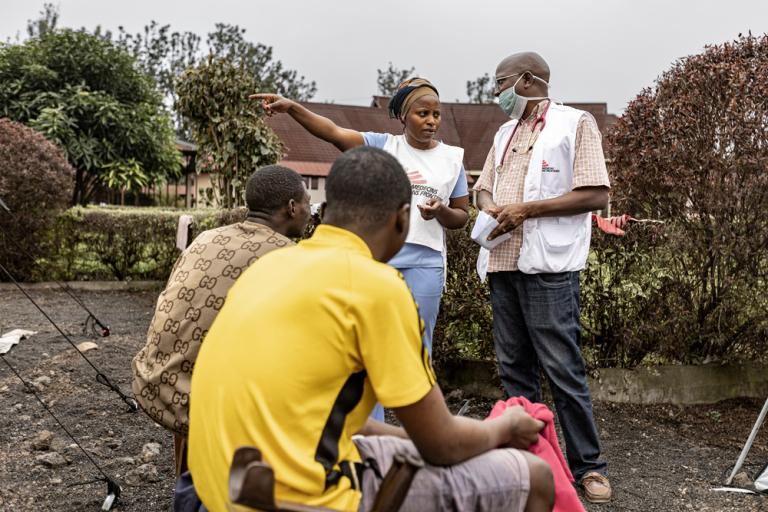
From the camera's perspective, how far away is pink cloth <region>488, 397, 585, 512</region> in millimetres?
2236

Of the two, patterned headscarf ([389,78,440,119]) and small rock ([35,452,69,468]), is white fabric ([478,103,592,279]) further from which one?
small rock ([35,452,69,468])

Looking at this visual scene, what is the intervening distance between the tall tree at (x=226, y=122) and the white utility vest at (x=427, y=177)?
20.7 feet

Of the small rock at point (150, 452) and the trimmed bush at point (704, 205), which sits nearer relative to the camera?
the small rock at point (150, 452)

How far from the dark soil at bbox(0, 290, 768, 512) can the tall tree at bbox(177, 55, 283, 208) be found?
394 centimetres

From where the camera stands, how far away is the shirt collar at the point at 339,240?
6.52 feet

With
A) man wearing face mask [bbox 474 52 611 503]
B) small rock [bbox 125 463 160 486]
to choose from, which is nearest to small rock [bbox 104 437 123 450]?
small rock [bbox 125 463 160 486]

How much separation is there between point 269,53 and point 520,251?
5489cm

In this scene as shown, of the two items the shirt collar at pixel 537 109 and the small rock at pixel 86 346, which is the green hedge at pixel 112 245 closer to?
the small rock at pixel 86 346

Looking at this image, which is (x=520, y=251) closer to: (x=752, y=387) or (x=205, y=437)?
(x=205, y=437)

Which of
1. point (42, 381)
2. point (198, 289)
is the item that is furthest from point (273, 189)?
point (42, 381)

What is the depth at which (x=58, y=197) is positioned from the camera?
37.4 feet

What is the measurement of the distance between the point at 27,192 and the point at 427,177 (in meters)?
8.97

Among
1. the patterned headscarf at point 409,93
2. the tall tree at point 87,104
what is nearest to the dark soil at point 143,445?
the patterned headscarf at point 409,93

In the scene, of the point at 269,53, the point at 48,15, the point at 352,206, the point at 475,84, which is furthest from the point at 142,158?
the point at 475,84
